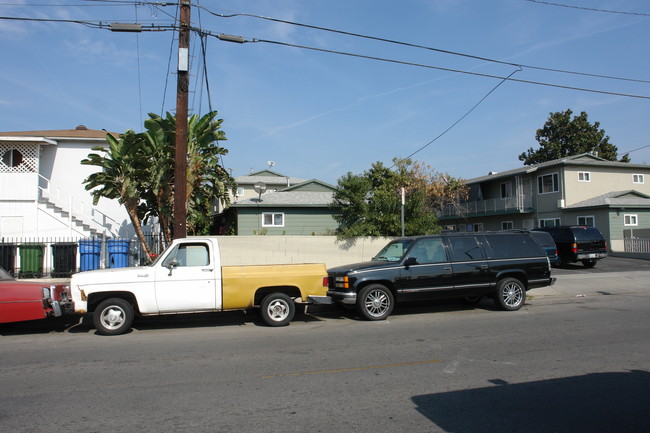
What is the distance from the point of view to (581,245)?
71.6ft

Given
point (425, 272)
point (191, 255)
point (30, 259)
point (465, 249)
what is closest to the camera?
point (191, 255)

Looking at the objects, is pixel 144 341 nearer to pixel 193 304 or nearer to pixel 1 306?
pixel 193 304

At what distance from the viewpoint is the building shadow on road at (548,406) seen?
4379 millimetres

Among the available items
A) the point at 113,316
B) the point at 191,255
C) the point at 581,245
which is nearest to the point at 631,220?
the point at 581,245

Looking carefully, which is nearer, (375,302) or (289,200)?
(375,302)

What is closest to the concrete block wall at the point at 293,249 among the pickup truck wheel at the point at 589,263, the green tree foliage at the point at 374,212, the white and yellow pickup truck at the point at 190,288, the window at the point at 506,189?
the green tree foliage at the point at 374,212

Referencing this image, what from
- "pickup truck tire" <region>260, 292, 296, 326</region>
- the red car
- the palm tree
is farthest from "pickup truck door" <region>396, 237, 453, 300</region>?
the palm tree

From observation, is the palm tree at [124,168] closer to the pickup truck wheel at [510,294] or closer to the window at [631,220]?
the pickup truck wheel at [510,294]

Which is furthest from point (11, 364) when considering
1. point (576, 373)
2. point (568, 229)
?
point (568, 229)

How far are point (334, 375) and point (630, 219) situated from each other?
96.1ft

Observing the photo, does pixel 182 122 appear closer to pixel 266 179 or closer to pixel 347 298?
pixel 347 298

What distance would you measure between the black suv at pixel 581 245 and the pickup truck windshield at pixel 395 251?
554 inches

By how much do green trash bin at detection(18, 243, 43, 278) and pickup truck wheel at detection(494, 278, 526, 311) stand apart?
14.5 meters

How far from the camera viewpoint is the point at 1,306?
8.58 metres
